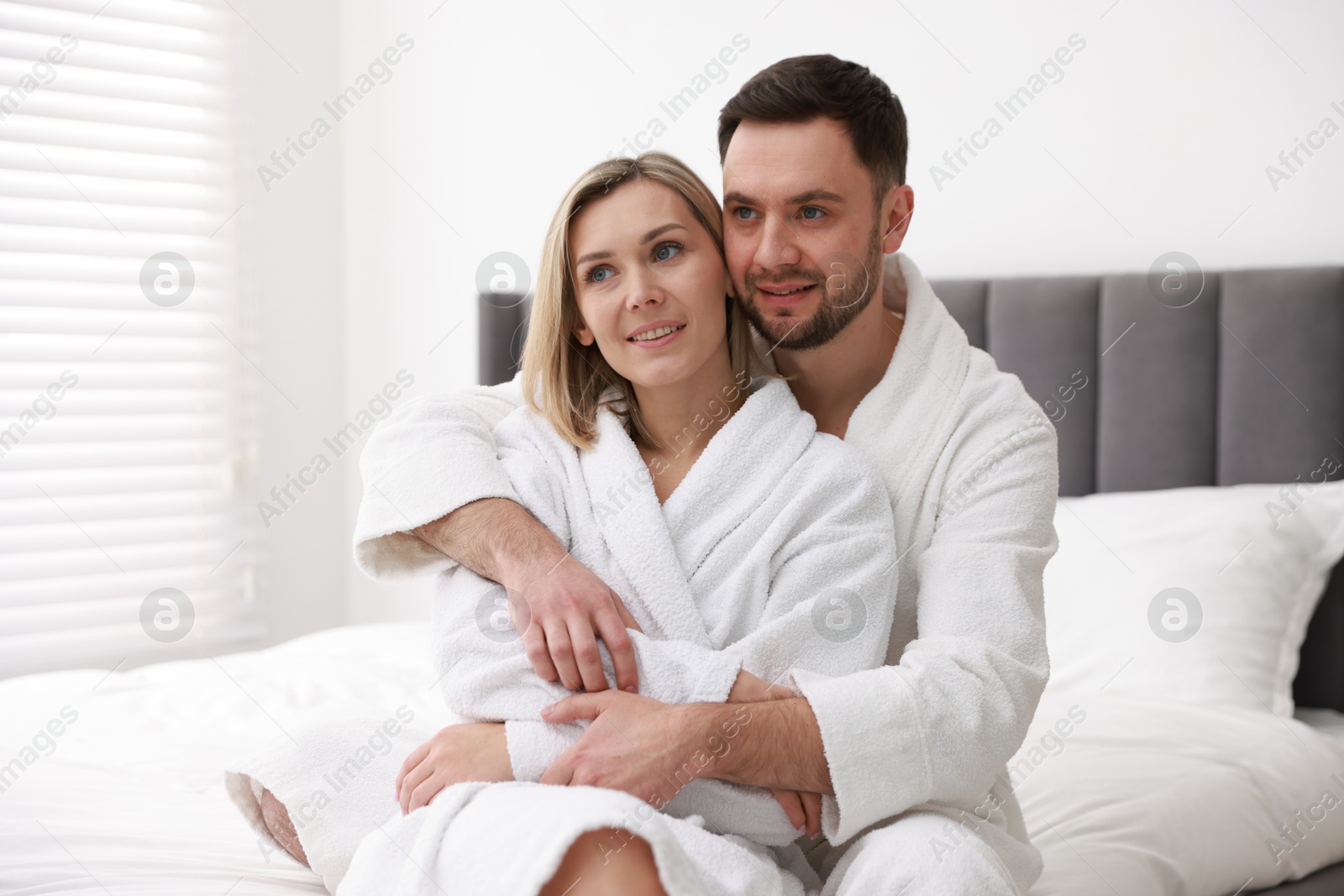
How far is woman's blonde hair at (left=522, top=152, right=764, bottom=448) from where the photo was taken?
1396mm

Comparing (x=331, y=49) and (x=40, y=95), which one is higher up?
(x=331, y=49)

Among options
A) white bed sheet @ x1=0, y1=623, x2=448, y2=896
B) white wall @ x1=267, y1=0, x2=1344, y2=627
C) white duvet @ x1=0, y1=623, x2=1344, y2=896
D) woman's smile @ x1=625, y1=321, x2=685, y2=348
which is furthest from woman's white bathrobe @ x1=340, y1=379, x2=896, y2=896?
white wall @ x1=267, y1=0, x2=1344, y2=627

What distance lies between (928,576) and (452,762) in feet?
1.87

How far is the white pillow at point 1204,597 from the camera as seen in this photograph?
1.87 m

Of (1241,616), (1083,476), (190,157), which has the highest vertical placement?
(190,157)

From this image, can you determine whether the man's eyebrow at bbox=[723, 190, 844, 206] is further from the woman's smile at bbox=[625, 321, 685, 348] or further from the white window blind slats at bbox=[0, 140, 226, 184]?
the white window blind slats at bbox=[0, 140, 226, 184]

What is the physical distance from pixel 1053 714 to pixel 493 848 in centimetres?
116

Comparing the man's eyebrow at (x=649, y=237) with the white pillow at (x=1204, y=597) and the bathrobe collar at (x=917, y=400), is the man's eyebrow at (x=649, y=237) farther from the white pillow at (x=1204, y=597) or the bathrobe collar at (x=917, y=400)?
the white pillow at (x=1204, y=597)

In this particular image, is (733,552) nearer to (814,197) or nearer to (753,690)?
(753,690)

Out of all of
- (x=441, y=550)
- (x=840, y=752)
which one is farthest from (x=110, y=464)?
(x=840, y=752)

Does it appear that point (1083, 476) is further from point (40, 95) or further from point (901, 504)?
point (40, 95)

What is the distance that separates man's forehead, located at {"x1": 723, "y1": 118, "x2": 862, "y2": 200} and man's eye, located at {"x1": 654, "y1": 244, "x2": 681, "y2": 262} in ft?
0.57

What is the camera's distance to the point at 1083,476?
2299 millimetres

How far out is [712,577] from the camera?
1.28m
